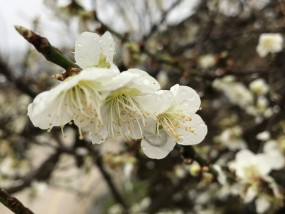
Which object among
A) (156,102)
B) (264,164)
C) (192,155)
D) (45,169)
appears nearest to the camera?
(156,102)

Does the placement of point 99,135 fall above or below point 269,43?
above

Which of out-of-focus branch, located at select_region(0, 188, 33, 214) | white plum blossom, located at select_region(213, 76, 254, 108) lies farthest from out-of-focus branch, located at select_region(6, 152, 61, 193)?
out-of-focus branch, located at select_region(0, 188, 33, 214)

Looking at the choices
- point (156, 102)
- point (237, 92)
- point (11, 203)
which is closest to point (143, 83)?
point (156, 102)

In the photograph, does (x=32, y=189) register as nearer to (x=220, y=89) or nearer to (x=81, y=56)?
(x=220, y=89)

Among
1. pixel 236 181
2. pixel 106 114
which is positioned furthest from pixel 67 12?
pixel 106 114

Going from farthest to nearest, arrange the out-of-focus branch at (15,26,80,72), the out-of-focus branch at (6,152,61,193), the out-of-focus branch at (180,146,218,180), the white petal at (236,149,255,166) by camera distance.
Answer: the out-of-focus branch at (6,152,61,193) → the white petal at (236,149,255,166) → the out-of-focus branch at (180,146,218,180) → the out-of-focus branch at (15,26,80,72)

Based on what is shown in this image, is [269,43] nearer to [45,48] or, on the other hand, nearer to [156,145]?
[156,145]

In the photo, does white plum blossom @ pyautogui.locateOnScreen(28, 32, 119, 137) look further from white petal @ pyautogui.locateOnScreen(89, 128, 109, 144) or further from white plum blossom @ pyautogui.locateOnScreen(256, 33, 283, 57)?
white plum blossom @ pyautogui.locateOnScreen(256, 33, 283, 57)
